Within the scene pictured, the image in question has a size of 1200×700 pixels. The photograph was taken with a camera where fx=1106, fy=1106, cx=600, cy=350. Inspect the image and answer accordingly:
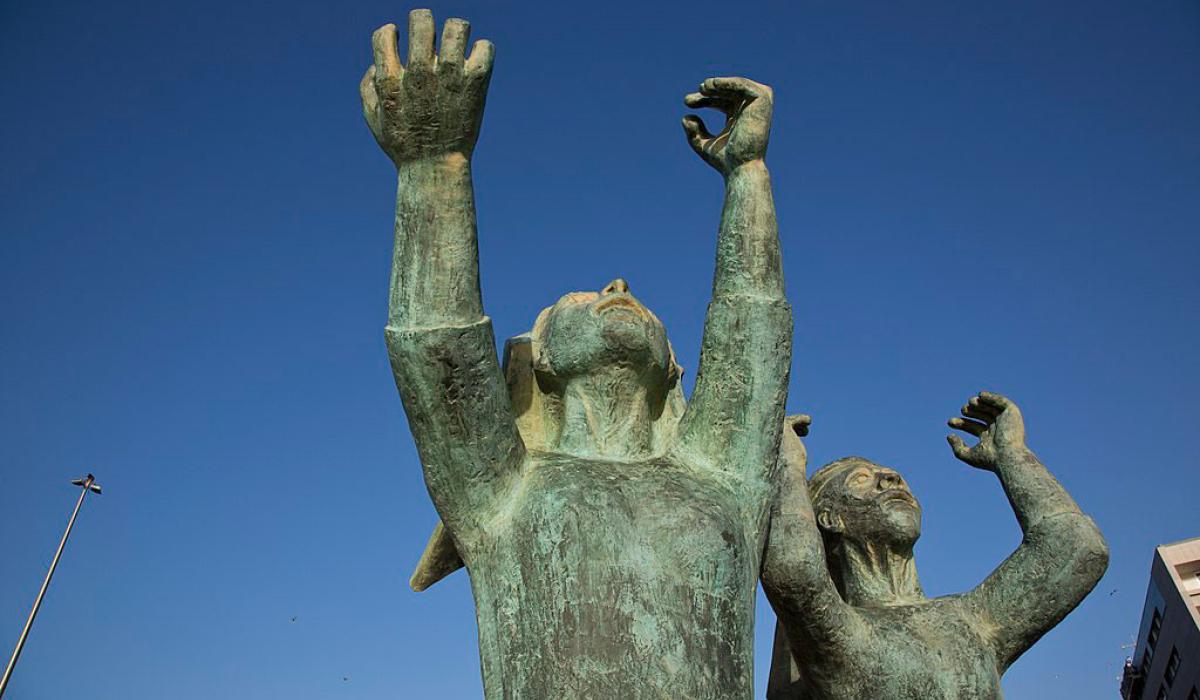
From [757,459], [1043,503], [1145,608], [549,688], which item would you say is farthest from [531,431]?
[1145,608]

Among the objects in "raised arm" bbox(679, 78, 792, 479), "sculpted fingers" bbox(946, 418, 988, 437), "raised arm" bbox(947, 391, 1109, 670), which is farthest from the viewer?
"sculpted fingers" bbox(946, 418, 988, 437)

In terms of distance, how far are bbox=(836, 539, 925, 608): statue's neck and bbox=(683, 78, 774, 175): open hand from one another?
2.04m

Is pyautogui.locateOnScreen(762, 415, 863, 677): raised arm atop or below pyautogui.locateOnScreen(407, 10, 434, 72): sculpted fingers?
below

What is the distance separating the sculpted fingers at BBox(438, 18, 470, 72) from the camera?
407 cm

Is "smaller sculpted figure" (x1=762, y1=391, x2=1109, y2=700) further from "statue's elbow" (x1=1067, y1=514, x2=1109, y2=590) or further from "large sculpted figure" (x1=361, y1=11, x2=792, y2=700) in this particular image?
"large sculpted figure" (x1=361, y1=11, x2=792, y2=700)

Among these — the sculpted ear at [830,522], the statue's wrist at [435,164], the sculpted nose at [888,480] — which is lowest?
the sculpted ear at [830,522]

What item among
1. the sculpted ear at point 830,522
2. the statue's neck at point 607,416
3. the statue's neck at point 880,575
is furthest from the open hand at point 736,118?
the statue's neck at point 880,575

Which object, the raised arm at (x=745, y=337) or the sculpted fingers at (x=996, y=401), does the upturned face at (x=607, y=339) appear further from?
the sculpted fingers at (x=996, y=401)

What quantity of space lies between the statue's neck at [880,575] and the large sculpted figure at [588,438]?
120 centimetres

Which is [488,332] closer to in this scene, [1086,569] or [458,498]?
[458,498]

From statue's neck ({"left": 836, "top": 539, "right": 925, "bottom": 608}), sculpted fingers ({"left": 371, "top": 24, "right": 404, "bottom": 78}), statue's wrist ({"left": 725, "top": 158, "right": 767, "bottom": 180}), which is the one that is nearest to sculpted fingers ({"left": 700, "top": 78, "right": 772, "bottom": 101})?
statue's wrist ({"left": 725, "top": 158, "right": 767, "bottom": 180})

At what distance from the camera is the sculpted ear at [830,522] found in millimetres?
5512

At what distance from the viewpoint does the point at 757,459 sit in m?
4.48

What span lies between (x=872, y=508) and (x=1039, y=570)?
2.65 ft
